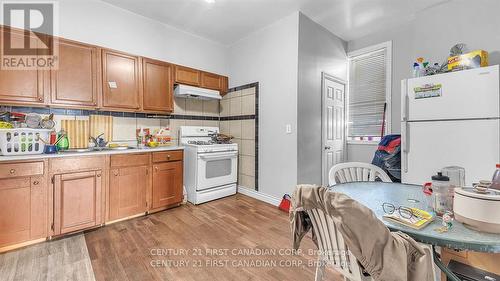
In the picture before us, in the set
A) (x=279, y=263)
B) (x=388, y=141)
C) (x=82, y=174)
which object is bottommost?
(x=279, y=263)

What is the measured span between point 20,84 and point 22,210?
4.07ft

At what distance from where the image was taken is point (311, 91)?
3102 millimetres

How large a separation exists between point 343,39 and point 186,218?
3.89 meters

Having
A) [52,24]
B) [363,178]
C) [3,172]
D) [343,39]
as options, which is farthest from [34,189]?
[343,39]

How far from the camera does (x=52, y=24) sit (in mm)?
2420

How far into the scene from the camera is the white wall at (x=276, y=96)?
2.97 metres

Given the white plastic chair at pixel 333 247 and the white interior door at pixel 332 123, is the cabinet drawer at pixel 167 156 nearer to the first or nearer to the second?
the white interior door at pixel 332 123

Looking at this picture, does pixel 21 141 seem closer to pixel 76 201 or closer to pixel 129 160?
pixel 76 201

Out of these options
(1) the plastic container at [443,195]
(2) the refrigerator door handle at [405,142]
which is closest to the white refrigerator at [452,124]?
(2) the refrigerator door handle at [405,142]

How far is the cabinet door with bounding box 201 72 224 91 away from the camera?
3607 mm

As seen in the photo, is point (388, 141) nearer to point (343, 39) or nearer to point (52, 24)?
point (343, 39)

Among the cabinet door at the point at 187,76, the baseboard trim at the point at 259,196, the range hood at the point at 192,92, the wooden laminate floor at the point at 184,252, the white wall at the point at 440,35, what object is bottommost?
the wooden laminate floor at the point at 184,252

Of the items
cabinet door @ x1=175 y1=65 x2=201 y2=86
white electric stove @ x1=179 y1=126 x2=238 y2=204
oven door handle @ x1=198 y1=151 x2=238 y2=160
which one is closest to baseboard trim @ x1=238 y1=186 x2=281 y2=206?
white electric stove @ x1=179 y1=126 x2=238 y2=204

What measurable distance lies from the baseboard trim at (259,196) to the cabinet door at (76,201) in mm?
2081
